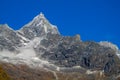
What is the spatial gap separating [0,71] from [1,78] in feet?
4.82

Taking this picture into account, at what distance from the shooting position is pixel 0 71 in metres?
81.2

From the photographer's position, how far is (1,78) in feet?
265
